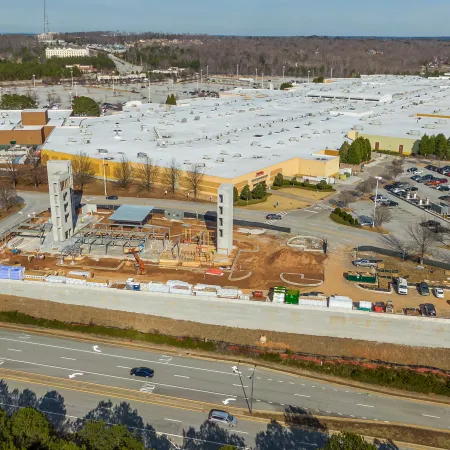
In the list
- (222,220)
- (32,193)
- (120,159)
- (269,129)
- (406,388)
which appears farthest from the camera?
(269,129)

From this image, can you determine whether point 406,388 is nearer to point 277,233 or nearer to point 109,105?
point 277,233

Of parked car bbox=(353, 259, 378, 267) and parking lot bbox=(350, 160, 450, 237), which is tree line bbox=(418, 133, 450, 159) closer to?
parking lot bbox=(350, 160, 450, 237)

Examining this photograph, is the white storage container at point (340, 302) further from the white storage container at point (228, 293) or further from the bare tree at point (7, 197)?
the bare tree at point (7, 197)

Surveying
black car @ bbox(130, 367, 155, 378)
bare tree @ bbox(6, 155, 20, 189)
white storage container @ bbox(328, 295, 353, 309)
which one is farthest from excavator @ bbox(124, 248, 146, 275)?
bare tree @ bbox(6, 155, 20, 189)

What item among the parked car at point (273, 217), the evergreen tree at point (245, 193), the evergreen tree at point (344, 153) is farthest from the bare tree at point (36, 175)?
the evergreen tree at point (344, 153)

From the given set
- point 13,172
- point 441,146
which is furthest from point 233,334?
point 441,146

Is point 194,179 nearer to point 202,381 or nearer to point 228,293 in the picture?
point 228,293

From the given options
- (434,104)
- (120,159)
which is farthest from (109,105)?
(434,104)
